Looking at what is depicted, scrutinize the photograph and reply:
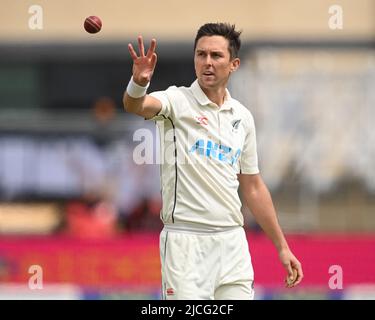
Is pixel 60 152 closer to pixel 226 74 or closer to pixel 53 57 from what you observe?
pixel 53 57

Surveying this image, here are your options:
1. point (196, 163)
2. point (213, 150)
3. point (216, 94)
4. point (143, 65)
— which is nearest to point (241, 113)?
point (216, 94)

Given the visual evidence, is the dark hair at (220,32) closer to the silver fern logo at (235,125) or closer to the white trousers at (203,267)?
the silver fern logo at (235,125)

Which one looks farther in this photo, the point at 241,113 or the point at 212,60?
the point at 241,113

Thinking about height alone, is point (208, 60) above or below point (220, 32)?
below

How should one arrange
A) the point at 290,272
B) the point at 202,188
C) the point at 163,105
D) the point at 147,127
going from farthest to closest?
1. the point at 147,127
2. the point at 290,272
3. the point at 202,188
4. the point at 163,105

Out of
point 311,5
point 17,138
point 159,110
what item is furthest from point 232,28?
point 311,5

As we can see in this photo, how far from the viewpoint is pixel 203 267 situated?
23.6ft

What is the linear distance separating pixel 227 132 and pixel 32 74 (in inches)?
595

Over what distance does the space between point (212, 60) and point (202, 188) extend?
2.60ft

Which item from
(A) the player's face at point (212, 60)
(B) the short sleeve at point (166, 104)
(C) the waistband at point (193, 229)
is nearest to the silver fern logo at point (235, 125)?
(A) the player's face at point (212, 60)

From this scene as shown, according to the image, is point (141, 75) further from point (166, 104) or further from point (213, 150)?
point (213, 150)

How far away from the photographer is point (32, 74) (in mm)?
22062

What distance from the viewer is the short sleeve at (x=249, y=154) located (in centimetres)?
761
